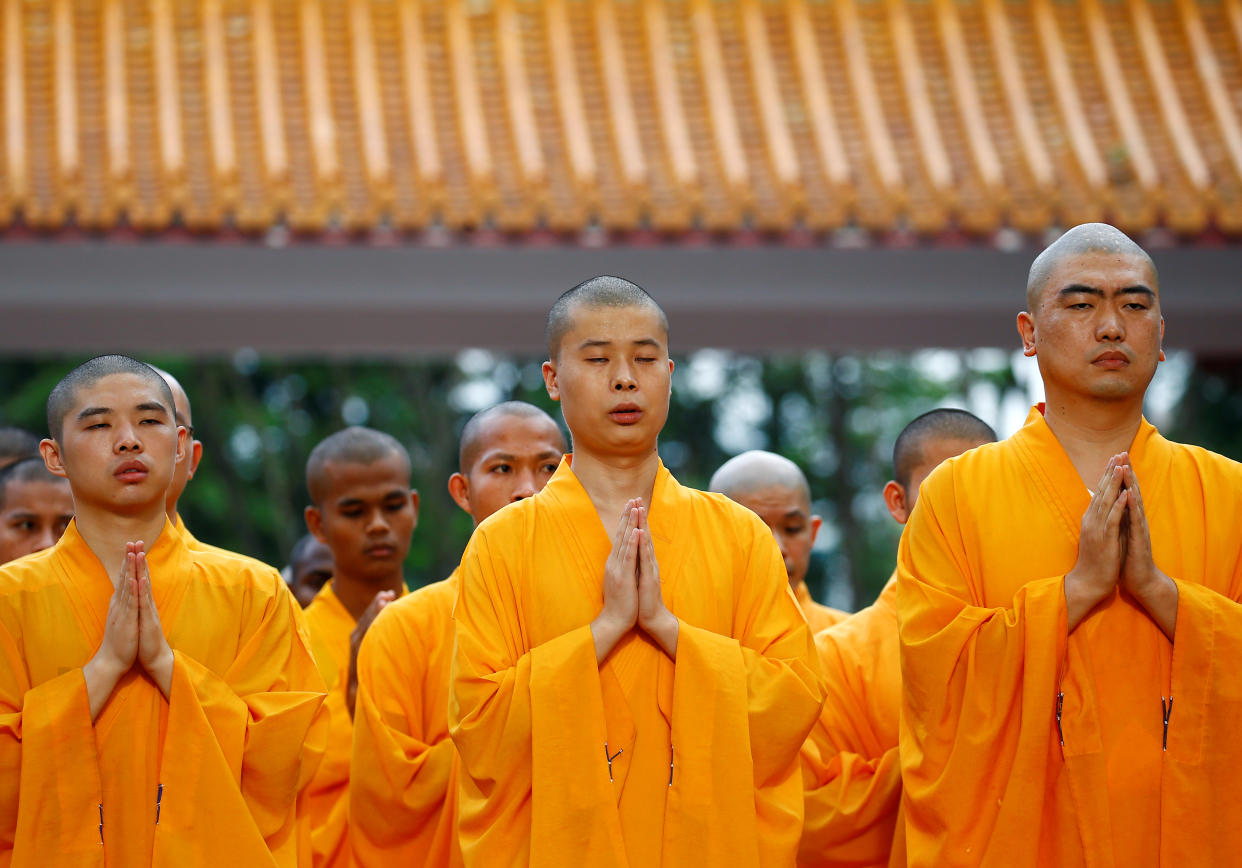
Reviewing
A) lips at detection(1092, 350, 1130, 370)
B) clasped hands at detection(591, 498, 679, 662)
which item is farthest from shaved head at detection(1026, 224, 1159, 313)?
clasped hands at detection(591, 498, 679, 662)

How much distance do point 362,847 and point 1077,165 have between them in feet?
24.9

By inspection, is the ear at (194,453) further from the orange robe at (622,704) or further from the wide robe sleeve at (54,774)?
the orange robe at (622,704)

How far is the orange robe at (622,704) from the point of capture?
4051 mm

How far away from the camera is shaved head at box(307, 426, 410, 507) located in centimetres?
638

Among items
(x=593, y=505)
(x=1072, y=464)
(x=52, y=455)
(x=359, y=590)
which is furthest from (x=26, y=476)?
(x=1072, y=464)

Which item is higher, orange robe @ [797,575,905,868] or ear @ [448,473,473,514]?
ear @ [448,473,473,514]

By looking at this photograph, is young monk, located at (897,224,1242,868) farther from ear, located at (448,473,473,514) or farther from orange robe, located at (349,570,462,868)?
ear, located at (448,473,473,514)

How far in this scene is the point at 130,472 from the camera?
4449mm

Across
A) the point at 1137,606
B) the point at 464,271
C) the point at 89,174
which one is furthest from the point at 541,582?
the point at 89,174

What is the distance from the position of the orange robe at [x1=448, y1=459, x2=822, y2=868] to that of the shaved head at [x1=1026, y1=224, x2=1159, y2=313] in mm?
1137

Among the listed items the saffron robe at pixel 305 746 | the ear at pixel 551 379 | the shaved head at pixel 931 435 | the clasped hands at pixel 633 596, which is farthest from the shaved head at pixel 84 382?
the shaved head at pixel 931 435

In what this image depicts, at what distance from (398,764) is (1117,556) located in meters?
2.46

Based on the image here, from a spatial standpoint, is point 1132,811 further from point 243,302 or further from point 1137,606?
point 243,302

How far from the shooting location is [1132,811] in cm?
410
